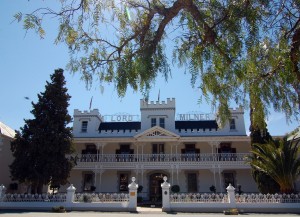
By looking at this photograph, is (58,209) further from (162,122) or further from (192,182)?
(162,122)

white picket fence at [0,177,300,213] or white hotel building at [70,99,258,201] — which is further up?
white hotel building at [70,99,258,201]

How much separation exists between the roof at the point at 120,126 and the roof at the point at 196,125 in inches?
188

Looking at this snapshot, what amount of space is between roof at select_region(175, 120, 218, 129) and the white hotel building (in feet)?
0.37

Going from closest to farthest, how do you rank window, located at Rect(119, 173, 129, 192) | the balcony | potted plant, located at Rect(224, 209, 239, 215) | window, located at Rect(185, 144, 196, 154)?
potted plant, located at Rect(224, 209, 239, 215) → the balcony → window, located at Rect(119, 173, 129, 192) → window, located at Rect(185, 144, 196, 154)

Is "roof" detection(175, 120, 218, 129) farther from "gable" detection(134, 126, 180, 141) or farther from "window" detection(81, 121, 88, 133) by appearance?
"window" detection(81, 121, 88, 133)

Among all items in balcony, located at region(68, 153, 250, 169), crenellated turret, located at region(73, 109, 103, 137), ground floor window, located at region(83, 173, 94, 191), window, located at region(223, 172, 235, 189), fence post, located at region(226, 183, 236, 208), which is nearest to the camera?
fence post, located at region(226, 183, 236, 208)

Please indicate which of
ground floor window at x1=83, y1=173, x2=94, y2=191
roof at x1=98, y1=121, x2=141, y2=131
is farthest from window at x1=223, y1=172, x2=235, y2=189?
ground floor window at x1=83, y1=173, x2=94, y2=191

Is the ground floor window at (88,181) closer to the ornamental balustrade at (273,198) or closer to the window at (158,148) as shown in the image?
the window at (158,148)

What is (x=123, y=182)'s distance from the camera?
3112 cm

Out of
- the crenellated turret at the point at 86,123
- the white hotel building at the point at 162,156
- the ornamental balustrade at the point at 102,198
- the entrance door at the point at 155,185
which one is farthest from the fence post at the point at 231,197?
the crenellated turret at the point at 86,123

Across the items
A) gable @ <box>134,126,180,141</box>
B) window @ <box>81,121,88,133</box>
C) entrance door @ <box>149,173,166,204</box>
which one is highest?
window @ <box>81,121,88,133</box>

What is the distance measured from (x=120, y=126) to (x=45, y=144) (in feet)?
39.7

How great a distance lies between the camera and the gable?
99.5 ft

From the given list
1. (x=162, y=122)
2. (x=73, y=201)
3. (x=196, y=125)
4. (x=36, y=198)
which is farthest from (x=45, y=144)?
(x=196, y=125)
